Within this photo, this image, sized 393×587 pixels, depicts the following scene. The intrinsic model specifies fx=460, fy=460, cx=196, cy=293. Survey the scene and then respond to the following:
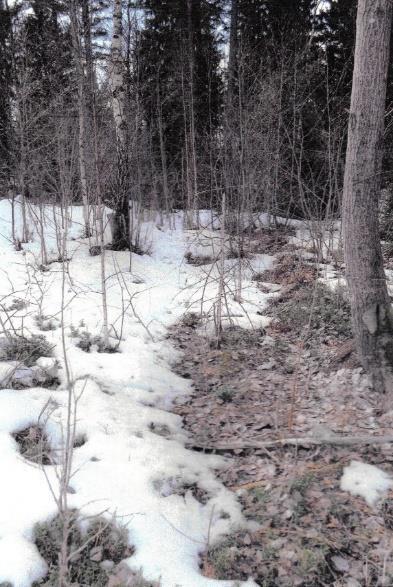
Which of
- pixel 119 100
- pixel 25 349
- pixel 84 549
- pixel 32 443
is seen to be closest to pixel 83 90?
pixel 119 100

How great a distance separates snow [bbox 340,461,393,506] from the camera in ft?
10.3

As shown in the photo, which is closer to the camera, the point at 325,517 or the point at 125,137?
the point at 325,517

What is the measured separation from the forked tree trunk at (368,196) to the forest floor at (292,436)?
1.18ft

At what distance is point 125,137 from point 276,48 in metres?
6.41

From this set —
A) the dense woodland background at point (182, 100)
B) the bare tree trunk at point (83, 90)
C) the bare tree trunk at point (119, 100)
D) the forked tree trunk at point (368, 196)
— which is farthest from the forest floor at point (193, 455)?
the bare tree trunk at point (119, 100)

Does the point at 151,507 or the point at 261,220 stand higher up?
the point at 261,220

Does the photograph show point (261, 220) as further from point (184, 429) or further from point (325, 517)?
point (325, 517)

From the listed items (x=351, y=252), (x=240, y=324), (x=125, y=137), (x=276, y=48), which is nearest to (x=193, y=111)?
(x=276, y=48)

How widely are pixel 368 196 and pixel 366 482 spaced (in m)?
2.44

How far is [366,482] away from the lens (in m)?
3.23

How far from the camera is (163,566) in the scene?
262 cm

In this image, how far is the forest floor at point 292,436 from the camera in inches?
106

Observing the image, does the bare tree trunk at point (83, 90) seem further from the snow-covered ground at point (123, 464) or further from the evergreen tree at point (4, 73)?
the evergreen tree at point (4, 73)

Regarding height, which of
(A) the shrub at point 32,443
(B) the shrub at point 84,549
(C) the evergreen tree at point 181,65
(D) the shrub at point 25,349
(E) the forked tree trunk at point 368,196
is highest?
(C) the evergreen tree at point 181,65
